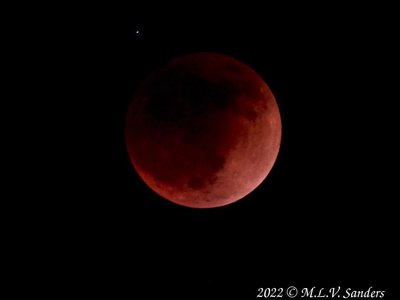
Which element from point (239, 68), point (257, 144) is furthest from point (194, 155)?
point (239, 68)

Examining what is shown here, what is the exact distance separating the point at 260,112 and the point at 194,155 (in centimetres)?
109

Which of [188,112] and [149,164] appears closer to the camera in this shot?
[188,112]

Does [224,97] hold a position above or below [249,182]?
above

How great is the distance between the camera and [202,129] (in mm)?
4902

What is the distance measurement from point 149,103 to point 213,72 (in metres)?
0.95

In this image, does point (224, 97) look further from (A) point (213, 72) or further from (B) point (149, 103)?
(B) point (149, 103)

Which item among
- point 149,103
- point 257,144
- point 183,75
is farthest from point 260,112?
point 149,103

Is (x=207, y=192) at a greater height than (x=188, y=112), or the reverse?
(x=188, y=112)

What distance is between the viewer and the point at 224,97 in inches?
196

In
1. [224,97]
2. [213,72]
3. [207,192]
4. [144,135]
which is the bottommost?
[207,192]

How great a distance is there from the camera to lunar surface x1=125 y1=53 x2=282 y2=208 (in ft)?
16.1

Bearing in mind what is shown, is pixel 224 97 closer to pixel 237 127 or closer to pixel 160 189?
pixel 237 127

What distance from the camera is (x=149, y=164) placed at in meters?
5.27

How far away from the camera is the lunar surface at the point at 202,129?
492cm
